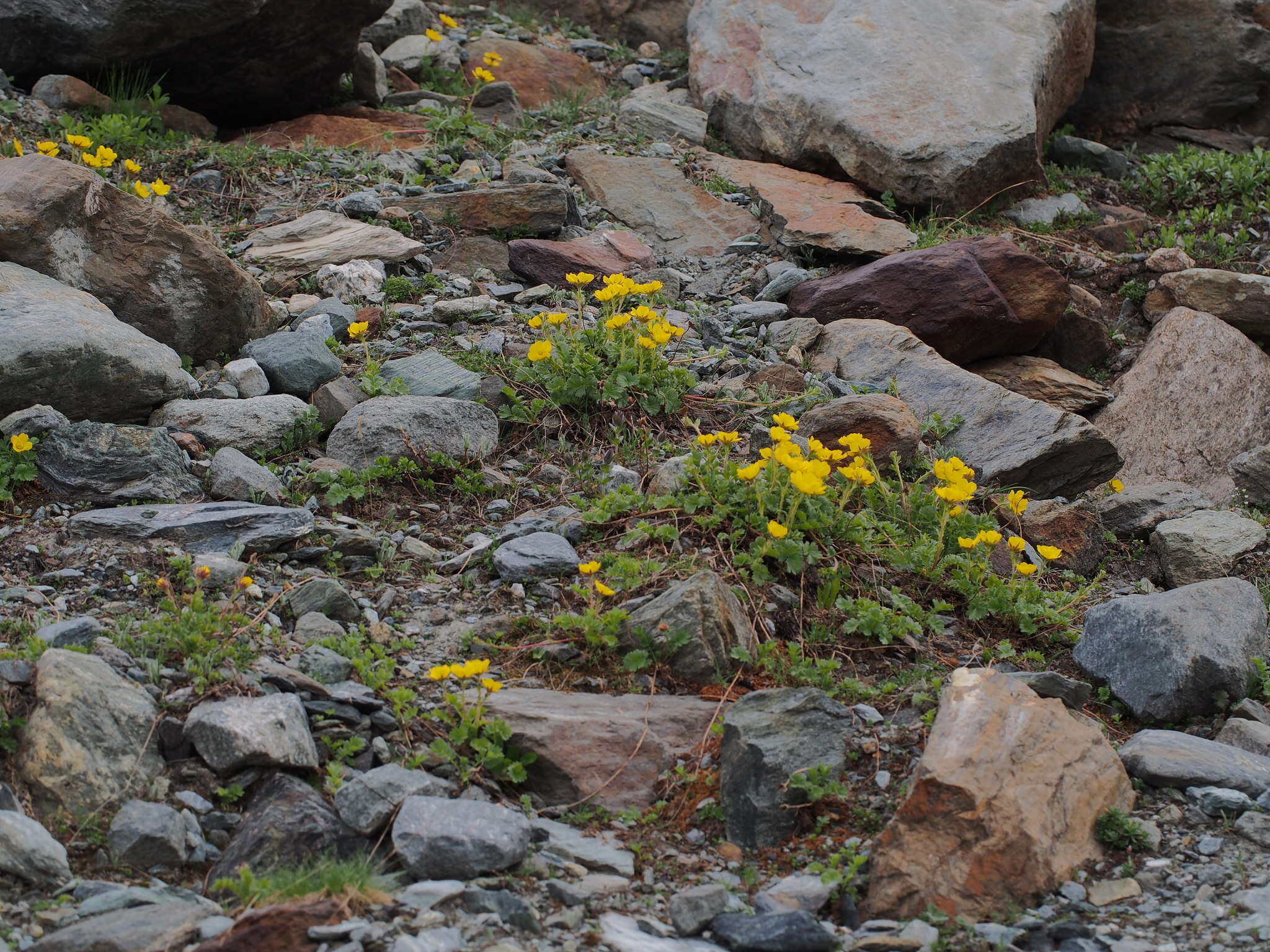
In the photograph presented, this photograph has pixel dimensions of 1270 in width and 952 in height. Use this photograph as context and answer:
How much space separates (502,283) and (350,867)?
173 inches

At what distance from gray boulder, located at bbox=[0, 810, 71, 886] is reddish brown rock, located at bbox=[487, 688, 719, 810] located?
120 centimetres

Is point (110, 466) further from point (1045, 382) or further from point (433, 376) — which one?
point (1045, 382)

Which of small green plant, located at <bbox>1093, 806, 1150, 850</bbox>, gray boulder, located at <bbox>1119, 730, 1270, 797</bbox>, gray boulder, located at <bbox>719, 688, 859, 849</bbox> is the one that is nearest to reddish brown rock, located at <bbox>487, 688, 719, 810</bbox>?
gray boulder, located at <bbox>719, 688, 859, 849</bbox>

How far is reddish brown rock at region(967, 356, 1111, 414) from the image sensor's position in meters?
6.88

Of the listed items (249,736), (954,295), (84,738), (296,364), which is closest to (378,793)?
(249,736)

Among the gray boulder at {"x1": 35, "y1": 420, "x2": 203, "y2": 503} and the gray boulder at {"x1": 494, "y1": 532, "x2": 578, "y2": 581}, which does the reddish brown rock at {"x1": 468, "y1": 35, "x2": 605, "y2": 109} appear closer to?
the gray boulder at {"x1": 35, "y1": 420, "x2": 203, "y2": 503}

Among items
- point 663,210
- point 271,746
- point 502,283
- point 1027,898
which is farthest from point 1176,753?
A: point 663,210

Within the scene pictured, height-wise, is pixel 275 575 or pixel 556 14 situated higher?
pixel 556 14

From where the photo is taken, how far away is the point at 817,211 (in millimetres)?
7617

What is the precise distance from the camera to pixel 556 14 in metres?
11.6

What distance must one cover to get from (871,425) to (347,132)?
5004 mm

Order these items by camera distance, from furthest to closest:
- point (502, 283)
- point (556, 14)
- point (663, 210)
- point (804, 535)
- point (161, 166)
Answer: point (556, 14) < point (663, 210) < point (161, 166) < point (502, 283) < point (804, 535)

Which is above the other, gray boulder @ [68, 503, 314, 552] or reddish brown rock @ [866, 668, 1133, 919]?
reddish brown rock @ [866, 668, 1133, 919]

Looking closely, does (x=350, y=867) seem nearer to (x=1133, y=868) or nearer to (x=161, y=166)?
(x=1133, y=868)
